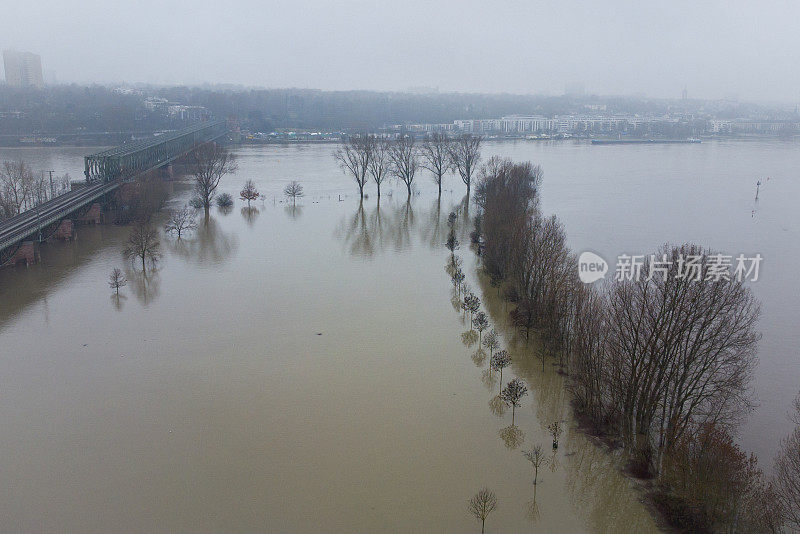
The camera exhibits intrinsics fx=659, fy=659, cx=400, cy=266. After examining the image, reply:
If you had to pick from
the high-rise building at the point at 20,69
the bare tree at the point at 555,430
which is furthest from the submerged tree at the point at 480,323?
the high-rise building at the point at 20,69

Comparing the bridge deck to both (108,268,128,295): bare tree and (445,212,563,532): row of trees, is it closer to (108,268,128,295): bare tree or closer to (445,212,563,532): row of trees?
(108,268,128,295): bare tree

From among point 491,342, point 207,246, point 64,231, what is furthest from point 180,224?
point 491,342

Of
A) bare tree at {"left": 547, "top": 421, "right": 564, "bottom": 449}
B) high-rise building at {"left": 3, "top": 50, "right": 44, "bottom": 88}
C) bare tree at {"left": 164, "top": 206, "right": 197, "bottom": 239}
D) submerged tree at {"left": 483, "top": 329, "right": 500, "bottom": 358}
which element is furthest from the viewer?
high-rise building at {"left": 3, "top": 50, "right": 44, "bottom": 88}

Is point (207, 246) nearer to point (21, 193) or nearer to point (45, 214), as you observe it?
point (45, 214)

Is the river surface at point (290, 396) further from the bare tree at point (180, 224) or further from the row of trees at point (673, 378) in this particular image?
the bare tree at point (180, 224)

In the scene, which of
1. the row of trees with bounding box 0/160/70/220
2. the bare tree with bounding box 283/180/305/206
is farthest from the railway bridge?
the bare tree with bounding box 283/180/305/206
